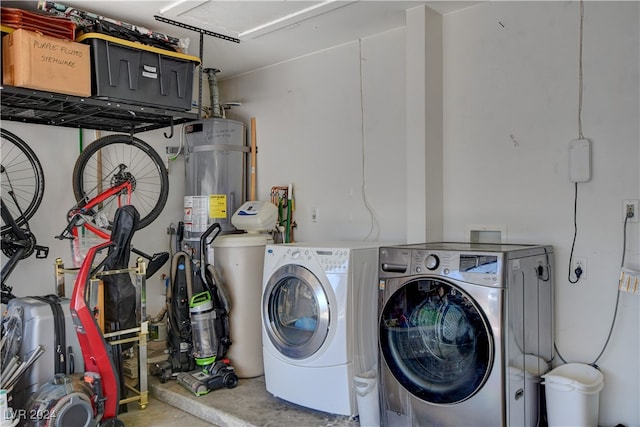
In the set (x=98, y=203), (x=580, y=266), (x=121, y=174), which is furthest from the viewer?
(x=121, y=174)

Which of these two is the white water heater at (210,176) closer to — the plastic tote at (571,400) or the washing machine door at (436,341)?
the washing machine door at (436,341)

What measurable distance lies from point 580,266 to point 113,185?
3.36m

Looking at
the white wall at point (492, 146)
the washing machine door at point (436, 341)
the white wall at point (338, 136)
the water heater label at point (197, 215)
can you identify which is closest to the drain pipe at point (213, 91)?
the white wall at point (492, 146)

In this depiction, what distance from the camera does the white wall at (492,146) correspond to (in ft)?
8.61

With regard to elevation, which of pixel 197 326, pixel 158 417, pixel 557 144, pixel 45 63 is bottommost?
pixel 158 417

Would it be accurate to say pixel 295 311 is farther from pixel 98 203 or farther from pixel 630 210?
pixel 630 210

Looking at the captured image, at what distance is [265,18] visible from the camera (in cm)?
322

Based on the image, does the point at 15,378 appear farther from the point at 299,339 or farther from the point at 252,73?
the point at 252,73

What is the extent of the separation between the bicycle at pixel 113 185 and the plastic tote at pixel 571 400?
2.87 m

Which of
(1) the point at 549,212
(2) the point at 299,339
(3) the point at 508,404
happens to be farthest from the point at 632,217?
(2) the point at 299,339

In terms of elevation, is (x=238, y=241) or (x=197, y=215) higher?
(x=197, y=215)

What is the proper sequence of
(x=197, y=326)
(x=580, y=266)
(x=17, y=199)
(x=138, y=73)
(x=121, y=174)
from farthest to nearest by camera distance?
(x=121, y=174) < (x=17, y=199) < (x=197, y=326) < (x=138, y=73) < (x=580, y=266)

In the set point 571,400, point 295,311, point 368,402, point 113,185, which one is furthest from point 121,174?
point 571,400

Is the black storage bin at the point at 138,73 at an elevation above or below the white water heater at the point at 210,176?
above
